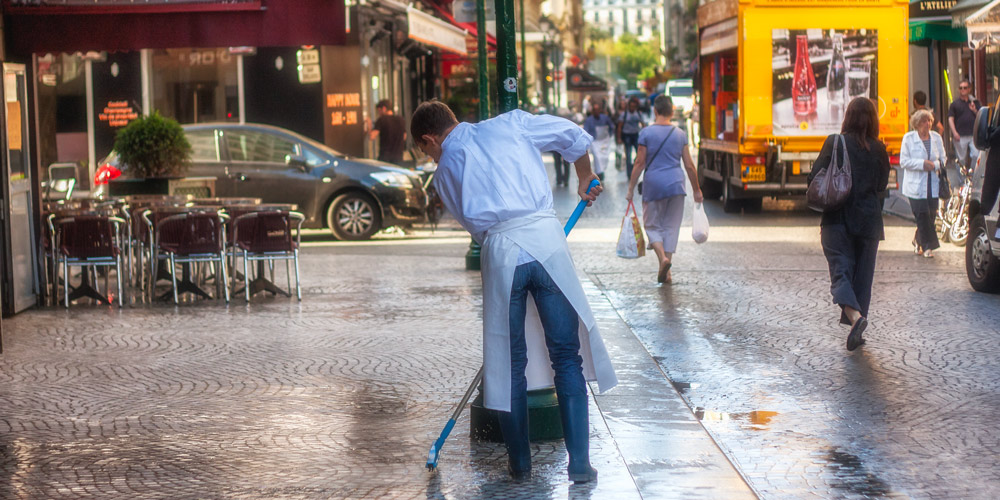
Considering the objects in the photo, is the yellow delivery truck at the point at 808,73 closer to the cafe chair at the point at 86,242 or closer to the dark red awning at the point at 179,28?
the dark red awning at the point at 179,28

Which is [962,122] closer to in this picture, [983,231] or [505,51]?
[983,231]

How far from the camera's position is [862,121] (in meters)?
8.57

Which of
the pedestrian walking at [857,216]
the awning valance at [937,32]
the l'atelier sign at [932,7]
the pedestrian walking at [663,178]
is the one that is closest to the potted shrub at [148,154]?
the pedestrian walking at [663,178]

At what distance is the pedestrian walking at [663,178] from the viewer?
464 inches

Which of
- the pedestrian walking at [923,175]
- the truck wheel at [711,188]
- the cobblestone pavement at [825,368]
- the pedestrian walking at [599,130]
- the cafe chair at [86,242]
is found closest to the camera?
the cobblestone pavement at [825,368]

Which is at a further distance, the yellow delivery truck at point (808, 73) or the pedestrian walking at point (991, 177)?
the yellow delivery truck at point (808, 73)

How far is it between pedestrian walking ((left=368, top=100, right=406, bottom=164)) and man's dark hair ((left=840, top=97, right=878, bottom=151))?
496 inches

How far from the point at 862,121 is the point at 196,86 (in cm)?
1776

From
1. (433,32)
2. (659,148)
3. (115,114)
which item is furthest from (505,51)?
(115,114)

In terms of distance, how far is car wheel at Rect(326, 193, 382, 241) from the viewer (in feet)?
55.9

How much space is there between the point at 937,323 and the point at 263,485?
5.82 meters

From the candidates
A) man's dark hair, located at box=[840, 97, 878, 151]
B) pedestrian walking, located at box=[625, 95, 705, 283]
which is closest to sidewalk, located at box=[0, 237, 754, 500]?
pedestrian walking, located at box=[625, 95, 705, 283]

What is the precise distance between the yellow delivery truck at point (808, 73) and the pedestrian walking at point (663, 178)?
6.56m

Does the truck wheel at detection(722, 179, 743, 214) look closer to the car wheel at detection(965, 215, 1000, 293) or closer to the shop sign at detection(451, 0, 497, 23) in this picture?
the shop sign at detection(451, 0, 497, 23)
